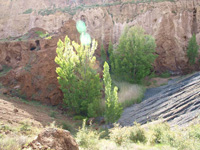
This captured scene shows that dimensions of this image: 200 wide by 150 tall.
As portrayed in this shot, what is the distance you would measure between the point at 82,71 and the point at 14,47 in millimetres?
8991

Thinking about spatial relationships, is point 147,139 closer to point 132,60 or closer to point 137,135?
point 137,135

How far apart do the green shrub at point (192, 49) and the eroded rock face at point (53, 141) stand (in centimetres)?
2692

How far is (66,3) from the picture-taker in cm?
4328

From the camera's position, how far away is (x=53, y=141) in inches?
177

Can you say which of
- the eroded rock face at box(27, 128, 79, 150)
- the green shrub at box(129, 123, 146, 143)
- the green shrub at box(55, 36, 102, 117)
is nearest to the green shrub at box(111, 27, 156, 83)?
the green shrub at box(55, 36, 102, 117)

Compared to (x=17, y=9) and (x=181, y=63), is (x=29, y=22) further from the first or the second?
(x=181, y=63)

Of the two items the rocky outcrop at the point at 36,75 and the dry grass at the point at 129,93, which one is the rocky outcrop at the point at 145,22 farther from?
the dry grass at the point at 129,93

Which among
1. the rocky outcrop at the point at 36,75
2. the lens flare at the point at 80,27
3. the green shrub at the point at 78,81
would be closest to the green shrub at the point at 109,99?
the green shrub at the point at 78,81

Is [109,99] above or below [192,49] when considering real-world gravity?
below

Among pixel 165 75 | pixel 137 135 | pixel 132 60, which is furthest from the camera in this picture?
pixel 165 75

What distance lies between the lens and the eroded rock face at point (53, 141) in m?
4.21

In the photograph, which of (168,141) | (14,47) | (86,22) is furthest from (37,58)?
(86,22)

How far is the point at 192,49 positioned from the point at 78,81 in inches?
823

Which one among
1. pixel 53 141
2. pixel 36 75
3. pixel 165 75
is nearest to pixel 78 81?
pixel 36 75
